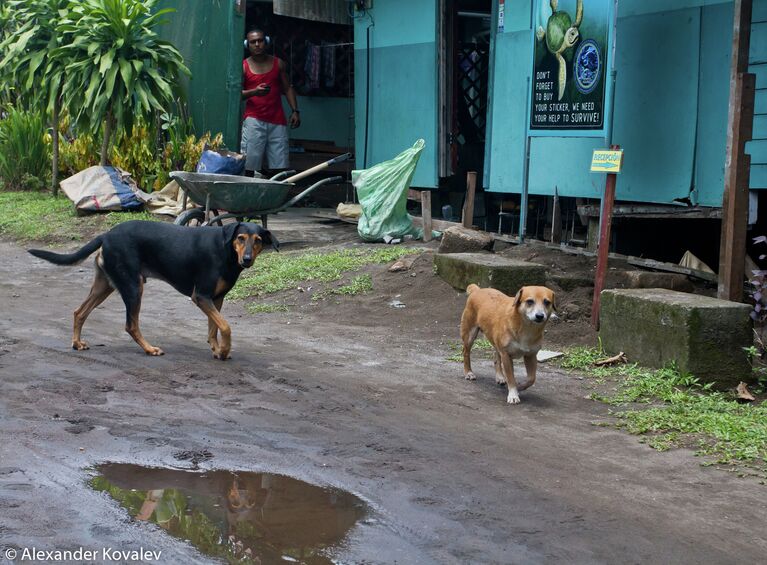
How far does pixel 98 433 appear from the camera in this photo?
5191 millimetres

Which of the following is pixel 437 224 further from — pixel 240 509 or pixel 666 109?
pixel 240 509

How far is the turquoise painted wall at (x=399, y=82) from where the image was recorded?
13328 mm

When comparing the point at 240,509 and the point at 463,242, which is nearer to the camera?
the point at 240,509

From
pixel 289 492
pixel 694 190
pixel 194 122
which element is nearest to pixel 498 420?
pixel 289 492

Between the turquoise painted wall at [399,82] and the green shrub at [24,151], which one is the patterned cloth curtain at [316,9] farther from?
the green shrub at [24,151]

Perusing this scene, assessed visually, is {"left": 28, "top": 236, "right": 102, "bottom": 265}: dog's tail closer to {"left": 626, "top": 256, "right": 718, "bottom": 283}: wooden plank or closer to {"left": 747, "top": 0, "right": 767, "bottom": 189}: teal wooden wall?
{"left": 626, "top": 256, "right": 718, "bottom": 283}: wooden plank

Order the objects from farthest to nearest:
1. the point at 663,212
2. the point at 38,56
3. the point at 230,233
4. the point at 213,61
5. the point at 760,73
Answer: the point at 38,56 < the point at 213,61 < the point at 663,212 < the point at 760,73 < the point at 230,233

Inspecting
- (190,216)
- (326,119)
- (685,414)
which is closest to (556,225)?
(190,216)

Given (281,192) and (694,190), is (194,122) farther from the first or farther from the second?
(694,190)

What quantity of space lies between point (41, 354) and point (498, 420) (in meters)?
3.30

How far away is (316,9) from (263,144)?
2327mm

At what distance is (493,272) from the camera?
8.65m

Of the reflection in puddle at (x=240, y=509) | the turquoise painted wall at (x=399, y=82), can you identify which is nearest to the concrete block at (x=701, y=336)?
the reflection in puddle at (x=240, y=509)

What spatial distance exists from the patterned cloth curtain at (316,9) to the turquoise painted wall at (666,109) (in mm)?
5598
